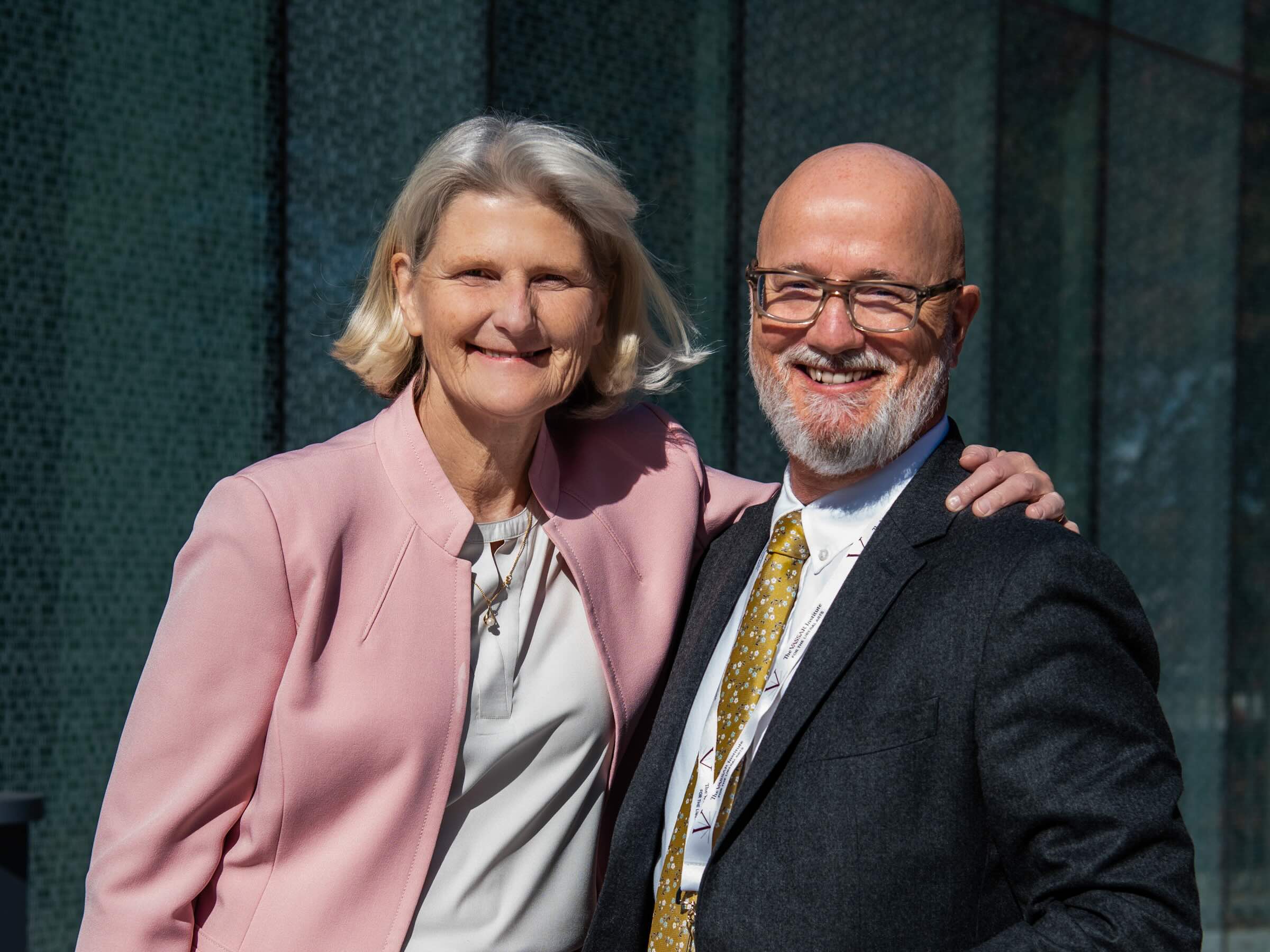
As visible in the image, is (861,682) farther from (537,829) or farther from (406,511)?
(406,511)

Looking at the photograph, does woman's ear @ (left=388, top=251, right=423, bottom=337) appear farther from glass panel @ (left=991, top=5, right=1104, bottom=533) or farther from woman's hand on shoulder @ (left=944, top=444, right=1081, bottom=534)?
glass panel @ (left=991, top=5, right=1104, bottom=533)

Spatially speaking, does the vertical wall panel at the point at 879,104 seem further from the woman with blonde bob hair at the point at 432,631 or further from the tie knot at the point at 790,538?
the tie knot at the point at 790,538

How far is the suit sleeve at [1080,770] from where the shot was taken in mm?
1639

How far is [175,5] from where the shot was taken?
11.0 ft

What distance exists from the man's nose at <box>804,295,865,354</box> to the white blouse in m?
0.63

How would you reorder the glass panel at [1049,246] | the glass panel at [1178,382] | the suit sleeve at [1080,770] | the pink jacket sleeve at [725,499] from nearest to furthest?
1. the suit sleeve at [1080,770]
2. the pink jacket sleeve at [725,499]
3. the glass panel at [1049,246]
4. the glass panel at [1178,382]

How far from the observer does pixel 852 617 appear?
193 cm

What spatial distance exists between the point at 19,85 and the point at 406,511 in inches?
68.7

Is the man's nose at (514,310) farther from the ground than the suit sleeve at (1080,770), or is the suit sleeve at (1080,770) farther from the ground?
the man's nose at (514,310)

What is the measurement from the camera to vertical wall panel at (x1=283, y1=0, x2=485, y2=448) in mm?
3582

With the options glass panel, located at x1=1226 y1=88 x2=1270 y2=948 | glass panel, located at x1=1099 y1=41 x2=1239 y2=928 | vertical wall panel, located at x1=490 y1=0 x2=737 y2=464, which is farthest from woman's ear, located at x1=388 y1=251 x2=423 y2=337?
glass panel, located at x1=1226 y1=88 x2=1270 y2=948

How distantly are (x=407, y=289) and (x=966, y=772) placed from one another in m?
1.29

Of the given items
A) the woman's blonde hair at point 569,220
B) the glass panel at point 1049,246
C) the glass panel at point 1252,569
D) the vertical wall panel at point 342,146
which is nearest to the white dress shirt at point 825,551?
the woman's blonde hair at point 569,220

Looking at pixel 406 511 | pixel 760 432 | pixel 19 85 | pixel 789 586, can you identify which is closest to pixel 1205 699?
pixel 760 432
